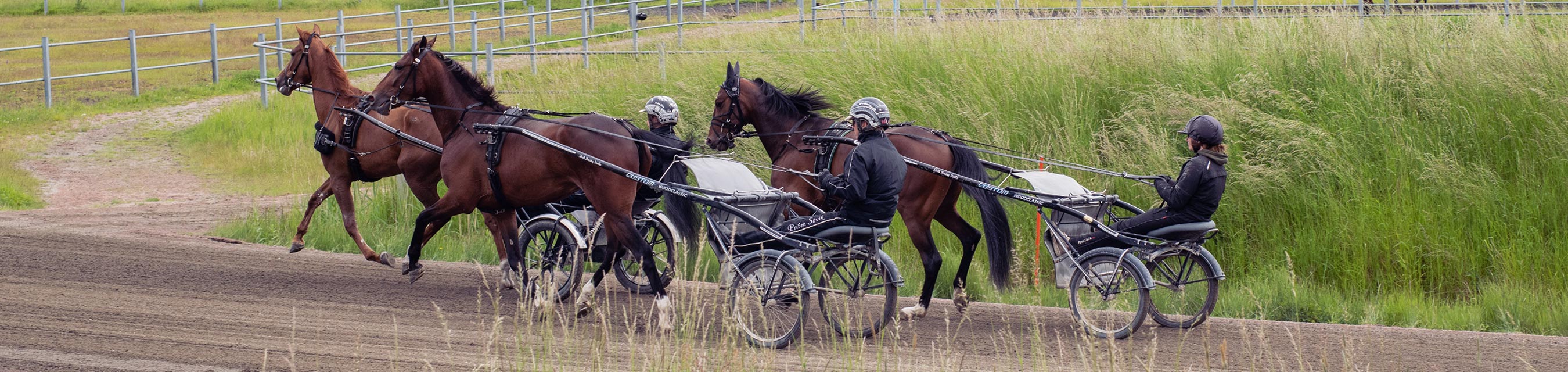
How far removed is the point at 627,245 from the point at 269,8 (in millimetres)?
31508

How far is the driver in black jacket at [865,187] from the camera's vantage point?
652cm

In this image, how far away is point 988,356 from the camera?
634cm

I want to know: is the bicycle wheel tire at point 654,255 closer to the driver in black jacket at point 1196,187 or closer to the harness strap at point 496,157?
the harness strap at point 496,157

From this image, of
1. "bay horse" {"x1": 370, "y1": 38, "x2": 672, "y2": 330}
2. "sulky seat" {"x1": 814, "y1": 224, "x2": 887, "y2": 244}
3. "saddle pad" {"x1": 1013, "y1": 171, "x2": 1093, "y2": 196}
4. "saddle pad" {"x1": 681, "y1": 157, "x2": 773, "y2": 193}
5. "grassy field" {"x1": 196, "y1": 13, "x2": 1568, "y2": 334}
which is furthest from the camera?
"grassy field" {"x1": 196, "y1": 13, "x2": 1568, "y2": 334}

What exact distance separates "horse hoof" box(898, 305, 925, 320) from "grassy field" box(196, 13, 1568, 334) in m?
1.19

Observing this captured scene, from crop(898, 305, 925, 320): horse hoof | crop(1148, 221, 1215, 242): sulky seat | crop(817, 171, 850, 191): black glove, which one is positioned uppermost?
crop(817, 171, 850, 191): black glove

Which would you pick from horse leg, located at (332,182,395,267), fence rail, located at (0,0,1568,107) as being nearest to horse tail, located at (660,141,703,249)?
horse leg, located at (332,182,395,267)

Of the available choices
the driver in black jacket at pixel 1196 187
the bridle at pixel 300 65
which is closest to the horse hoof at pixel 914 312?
the driver in black jacket at pixel 1196 187

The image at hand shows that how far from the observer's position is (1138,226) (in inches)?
270

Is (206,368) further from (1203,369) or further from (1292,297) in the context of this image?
(1292,297)

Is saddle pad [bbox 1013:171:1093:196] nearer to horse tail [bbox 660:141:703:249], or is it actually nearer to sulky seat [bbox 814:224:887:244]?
sulky seat [bbox 814:224:887:244]

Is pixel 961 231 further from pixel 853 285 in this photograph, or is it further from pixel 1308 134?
pixel 1308 134

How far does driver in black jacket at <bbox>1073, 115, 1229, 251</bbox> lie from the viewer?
6.70 metres

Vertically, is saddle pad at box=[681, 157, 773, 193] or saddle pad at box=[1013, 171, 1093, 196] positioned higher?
saddle pad at box=[681, 157, 773, 193]
